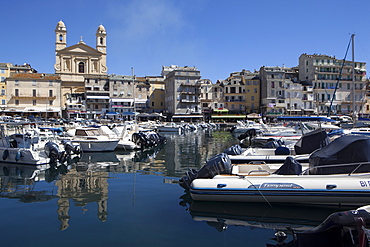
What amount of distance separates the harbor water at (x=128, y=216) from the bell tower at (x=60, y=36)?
229 ft

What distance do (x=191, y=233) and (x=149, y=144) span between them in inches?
822

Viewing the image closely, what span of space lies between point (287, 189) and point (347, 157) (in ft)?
7.98

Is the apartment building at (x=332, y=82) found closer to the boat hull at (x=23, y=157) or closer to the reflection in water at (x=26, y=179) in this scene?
the boat hull at (x=23, y=157)

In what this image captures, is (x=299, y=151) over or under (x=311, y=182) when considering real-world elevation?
over

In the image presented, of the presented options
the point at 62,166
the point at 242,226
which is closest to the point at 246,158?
the point at 242,226

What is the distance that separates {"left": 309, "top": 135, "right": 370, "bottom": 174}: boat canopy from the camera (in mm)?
10289

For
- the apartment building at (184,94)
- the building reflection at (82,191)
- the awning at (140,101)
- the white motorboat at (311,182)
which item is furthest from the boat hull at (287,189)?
the awning at (140,101)

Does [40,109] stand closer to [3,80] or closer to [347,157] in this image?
[3,80]

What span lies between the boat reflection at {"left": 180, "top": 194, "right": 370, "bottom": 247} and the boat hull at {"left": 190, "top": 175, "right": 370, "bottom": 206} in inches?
10.6

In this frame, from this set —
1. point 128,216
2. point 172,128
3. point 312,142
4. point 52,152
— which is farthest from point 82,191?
point 172,128

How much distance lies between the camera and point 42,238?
8086 millimetres

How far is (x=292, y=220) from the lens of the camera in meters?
9.23

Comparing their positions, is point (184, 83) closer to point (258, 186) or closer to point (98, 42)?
point (98, 42)

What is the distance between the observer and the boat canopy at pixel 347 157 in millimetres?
10289
